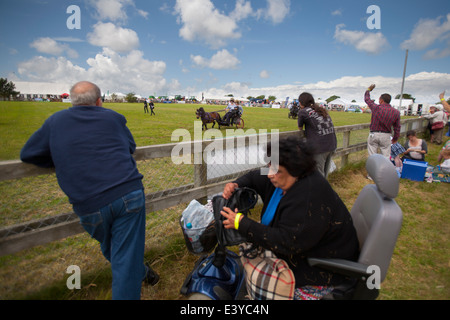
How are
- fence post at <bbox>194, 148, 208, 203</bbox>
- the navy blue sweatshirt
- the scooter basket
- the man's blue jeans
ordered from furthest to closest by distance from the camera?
1. fence post at <bbox>194, 148, 208, 203</bbox>
2. the scooter basket
3. the man's blue jeans
4. the navy blue sweatshirt

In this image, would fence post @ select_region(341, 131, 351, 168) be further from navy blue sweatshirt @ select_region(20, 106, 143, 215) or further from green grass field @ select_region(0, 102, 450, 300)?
navy blue sweatshirt @ select_region(20, 106, 143, 215)

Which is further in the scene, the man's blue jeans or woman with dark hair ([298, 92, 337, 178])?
woman with dark hair ([298, 92, 337, 178])

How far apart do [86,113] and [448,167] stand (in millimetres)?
6818

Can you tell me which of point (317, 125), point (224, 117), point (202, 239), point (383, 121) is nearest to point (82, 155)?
point (202, 239)

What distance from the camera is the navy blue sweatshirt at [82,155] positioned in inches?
60.2

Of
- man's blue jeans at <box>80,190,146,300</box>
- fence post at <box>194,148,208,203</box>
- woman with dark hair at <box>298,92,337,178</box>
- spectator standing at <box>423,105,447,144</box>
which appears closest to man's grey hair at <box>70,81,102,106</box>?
man's blue jeans at <box>80,190,146,300</box>

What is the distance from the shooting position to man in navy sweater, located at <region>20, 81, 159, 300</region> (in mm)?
1537

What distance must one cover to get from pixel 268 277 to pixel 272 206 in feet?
1.47

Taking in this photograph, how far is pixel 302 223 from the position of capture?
1.41 metres

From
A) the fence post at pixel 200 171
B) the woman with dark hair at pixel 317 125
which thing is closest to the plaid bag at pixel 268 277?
the fence post at pixel 200 171

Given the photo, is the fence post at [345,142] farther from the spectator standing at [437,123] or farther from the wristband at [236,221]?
the spectator standing at [437,123]

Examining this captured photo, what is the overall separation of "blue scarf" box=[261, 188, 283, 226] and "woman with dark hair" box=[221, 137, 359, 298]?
0.02m

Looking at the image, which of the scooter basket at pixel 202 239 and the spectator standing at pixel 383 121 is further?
the spectator standing at pixel 383 121

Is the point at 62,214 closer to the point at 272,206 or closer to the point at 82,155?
the point at 82,155
